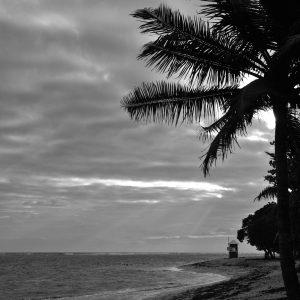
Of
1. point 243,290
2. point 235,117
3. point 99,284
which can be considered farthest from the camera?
point 99,284

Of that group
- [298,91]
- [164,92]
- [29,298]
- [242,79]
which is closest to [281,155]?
[298,91]

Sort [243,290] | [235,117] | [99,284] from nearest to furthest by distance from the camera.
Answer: [235,117], [243,290], [99,284]

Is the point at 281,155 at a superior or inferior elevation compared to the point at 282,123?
inferior

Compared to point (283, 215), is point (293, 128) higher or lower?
higher

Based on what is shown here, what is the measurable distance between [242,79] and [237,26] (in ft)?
5.53

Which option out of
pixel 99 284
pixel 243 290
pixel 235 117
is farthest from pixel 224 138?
pixel 99 284

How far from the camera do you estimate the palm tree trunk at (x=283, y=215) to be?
9.81 metres

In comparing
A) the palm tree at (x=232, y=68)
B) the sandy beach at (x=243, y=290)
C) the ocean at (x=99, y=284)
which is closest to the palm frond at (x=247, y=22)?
the palm tree at (x=232, y=68)

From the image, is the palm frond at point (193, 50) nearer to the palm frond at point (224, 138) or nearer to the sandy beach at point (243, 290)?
the palm frond at point (224, 138)

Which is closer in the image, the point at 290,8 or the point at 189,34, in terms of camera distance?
the point at 290,8

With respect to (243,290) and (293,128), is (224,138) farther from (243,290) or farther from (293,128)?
(243,290)

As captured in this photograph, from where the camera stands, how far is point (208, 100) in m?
12.1

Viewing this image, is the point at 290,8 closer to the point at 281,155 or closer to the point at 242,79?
the point at 242,79

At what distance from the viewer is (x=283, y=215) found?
32.7 feet
